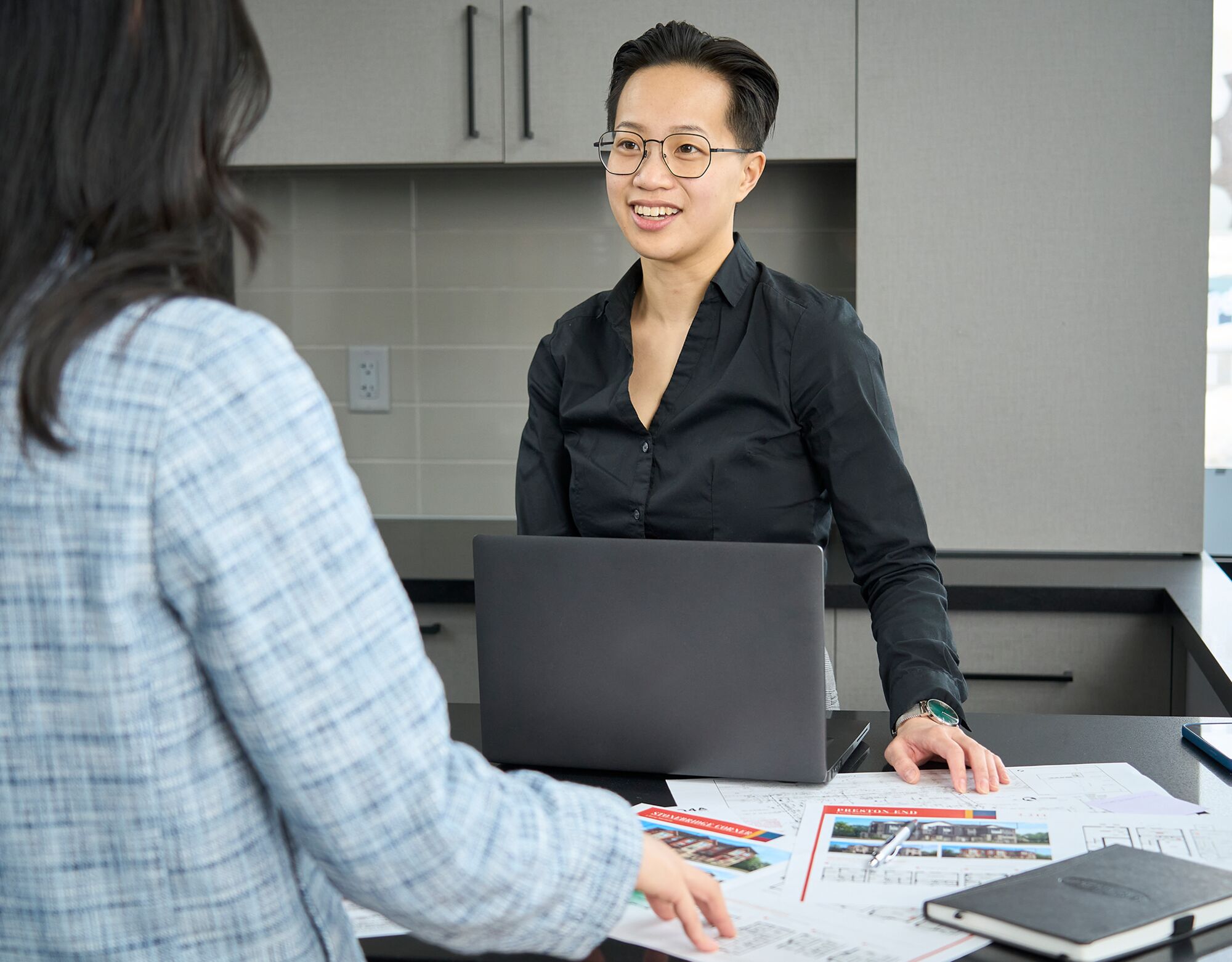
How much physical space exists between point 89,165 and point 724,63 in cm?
104

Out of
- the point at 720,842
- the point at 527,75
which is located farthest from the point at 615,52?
the point at 720,842

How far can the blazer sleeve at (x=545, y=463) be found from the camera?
1.57m

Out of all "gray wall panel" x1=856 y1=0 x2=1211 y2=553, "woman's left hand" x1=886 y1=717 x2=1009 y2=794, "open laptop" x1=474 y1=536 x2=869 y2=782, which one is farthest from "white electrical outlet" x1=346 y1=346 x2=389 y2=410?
"woman's left hand" x1=886 y1=717 x2=1009 y2=794

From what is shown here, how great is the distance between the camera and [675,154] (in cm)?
146

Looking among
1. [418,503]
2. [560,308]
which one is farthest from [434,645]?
[560,308]

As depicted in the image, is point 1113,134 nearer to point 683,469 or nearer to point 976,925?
point 683,469

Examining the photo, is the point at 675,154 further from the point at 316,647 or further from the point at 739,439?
the point at 316,647

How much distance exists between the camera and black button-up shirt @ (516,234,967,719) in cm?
139

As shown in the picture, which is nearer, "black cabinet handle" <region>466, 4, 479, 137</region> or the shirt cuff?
the shirt cuff

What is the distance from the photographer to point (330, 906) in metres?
0.67

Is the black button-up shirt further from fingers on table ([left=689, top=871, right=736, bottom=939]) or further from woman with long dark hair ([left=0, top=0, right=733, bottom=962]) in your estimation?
woman with long dark hair ([left=0, top=0, right=733, bottom=962])

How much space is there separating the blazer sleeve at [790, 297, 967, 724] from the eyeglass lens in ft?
0.73

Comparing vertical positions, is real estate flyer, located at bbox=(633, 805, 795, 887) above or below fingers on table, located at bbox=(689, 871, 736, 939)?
below

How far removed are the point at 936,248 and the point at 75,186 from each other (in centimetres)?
196
